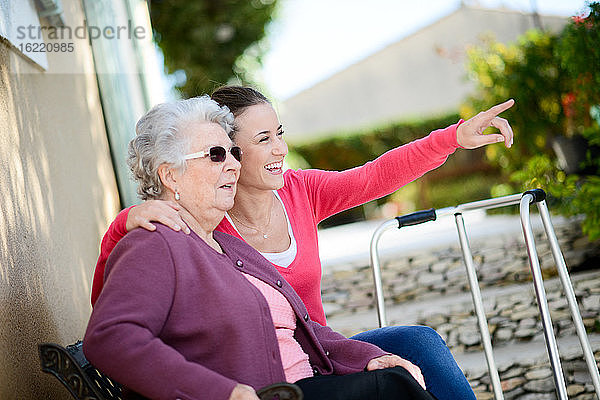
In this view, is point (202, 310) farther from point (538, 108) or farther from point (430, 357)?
point (538, 108)

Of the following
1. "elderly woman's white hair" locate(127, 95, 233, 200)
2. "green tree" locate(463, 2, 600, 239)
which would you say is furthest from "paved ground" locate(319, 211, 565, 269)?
"elderly woman's white hair" locate(127, 95, 233, 200)

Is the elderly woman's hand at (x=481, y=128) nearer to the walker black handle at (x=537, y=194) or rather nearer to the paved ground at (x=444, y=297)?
the walker black handle at (x=537, y=194)

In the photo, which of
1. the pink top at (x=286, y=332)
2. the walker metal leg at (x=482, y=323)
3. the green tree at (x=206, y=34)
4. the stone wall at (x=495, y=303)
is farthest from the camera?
the green tree at (x=206, y=34)

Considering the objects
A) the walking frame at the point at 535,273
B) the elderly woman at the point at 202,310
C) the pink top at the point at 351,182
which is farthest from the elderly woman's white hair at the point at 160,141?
the walking frame at the point at 535,273

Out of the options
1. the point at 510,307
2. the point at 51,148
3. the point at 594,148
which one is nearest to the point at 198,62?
Answer: the point at 594,148

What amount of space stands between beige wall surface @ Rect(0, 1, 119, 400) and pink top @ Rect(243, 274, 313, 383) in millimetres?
634

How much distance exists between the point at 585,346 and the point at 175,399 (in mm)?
1578

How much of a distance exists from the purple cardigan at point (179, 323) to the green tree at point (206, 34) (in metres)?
8.69

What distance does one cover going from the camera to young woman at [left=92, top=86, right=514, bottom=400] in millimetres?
2113

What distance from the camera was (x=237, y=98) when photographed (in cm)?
234

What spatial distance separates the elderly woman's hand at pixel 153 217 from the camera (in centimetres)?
169

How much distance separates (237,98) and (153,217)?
2.53 feet

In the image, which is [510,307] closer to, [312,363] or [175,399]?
[312,363]

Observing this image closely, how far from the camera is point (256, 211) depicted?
2.39m
